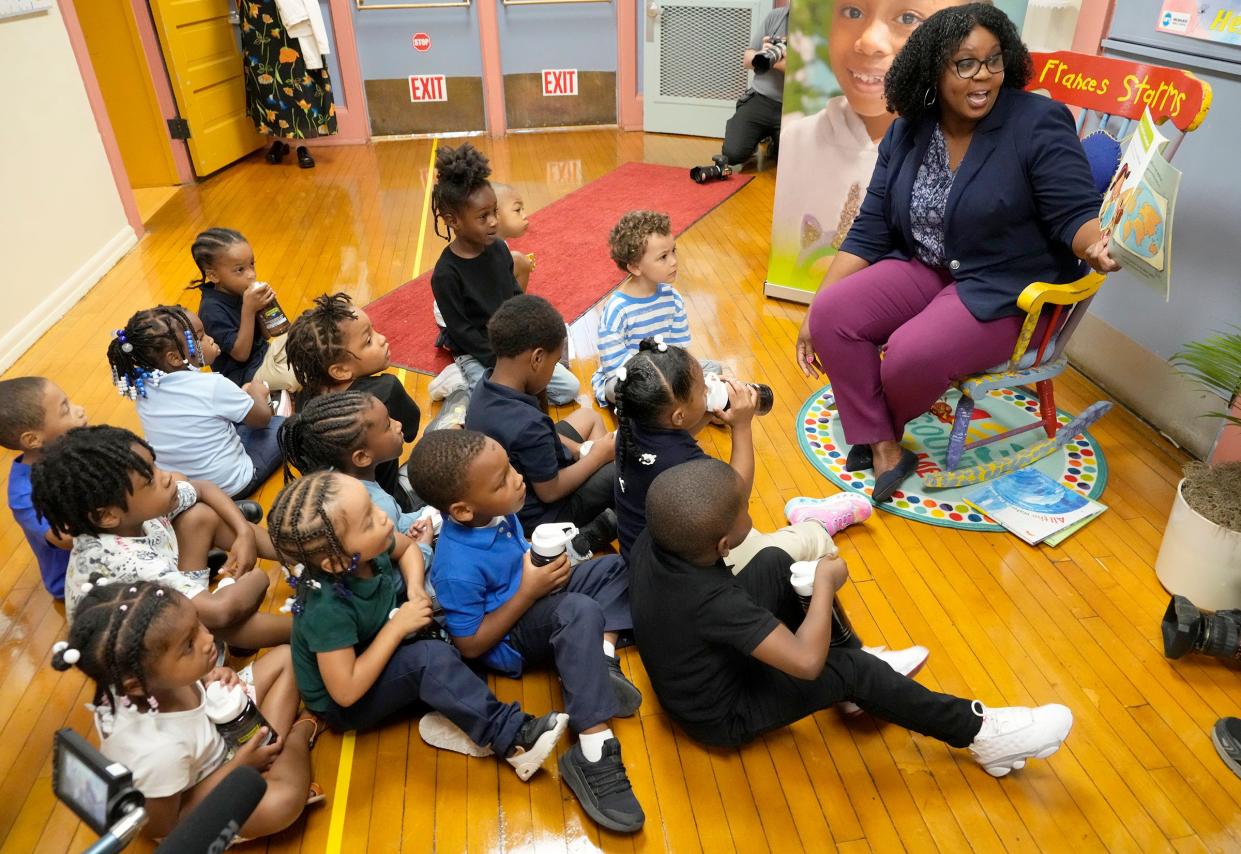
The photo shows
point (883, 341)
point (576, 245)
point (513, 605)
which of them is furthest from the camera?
point (576, 245)

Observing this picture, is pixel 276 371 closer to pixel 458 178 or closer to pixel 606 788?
pixel 458 178

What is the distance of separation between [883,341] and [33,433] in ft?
7.83

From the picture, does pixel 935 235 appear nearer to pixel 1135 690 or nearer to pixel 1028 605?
pixel 1028 605

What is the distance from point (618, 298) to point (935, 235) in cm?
104

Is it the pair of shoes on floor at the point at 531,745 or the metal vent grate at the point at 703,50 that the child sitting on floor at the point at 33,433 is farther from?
→ the metal vent grate at the point at 703,50

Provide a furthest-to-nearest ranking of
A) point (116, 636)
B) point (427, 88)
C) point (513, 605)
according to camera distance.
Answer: point (427, 88) < point (513, 605) < point (116, 636)

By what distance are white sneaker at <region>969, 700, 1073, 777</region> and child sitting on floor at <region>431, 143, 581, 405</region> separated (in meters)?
1.70

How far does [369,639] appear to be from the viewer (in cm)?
179

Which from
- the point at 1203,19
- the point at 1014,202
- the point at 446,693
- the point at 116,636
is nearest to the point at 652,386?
the point at 446,693

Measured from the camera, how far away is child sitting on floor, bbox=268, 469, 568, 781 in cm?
161

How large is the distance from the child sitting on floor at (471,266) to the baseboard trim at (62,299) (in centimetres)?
203

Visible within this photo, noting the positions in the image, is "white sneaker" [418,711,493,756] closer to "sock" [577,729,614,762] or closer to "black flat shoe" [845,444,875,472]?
"sock" [577,729,614,762]

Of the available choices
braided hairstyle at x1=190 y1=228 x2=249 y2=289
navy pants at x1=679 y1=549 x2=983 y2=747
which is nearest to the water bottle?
navy pants at x1=679 y1=549 x2=983 y2=747

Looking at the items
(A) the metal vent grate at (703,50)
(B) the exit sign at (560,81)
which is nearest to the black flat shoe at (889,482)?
(A) the metal vent grate at (703,50)
